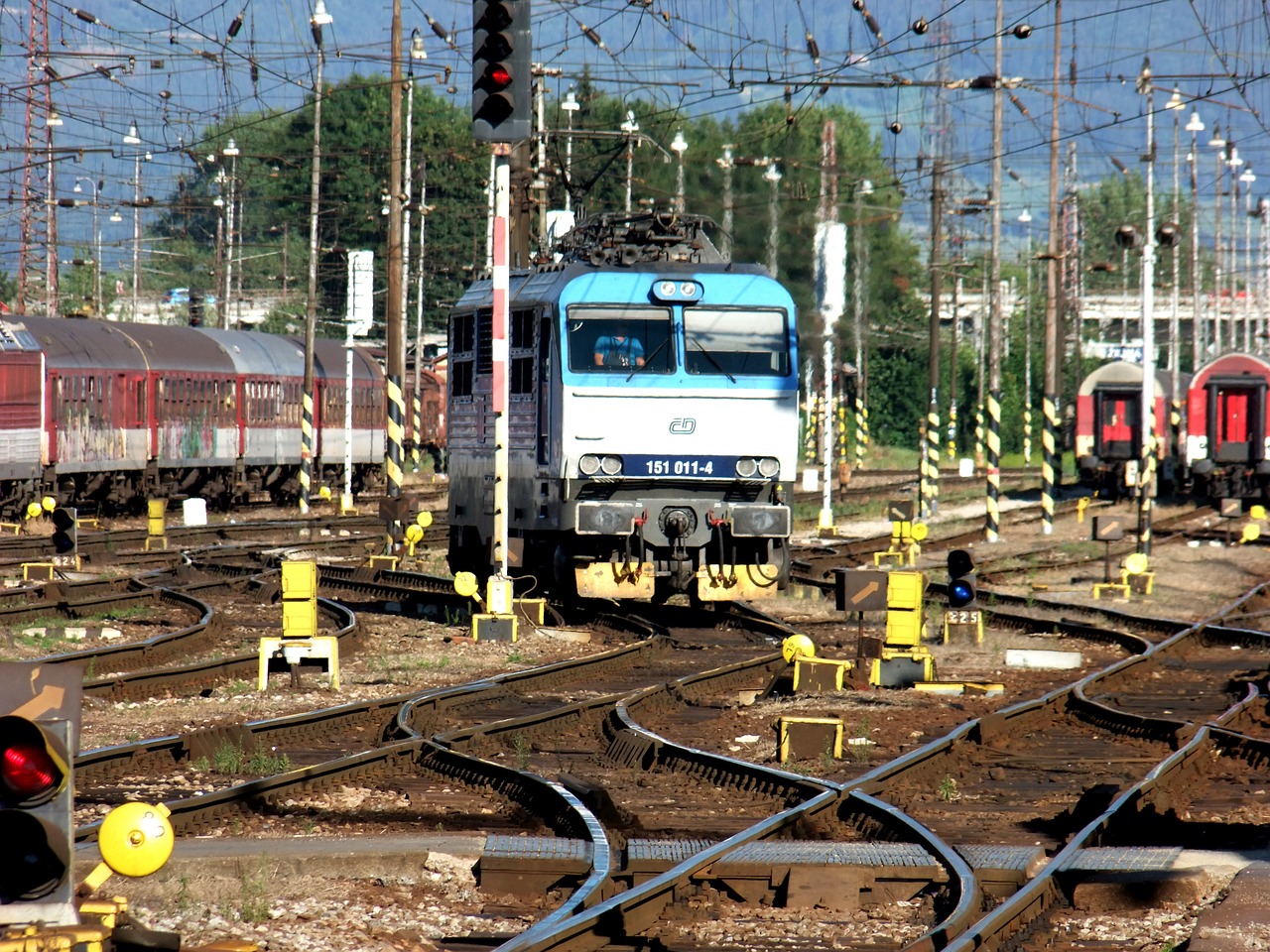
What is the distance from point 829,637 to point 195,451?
22516 millimetres

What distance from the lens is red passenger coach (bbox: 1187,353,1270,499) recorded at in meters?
41.8

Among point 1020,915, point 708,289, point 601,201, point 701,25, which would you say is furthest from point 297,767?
point 601,201

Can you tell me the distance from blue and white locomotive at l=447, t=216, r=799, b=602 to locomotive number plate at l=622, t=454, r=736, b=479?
13mm

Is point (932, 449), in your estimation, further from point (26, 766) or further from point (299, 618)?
point (26, 766)

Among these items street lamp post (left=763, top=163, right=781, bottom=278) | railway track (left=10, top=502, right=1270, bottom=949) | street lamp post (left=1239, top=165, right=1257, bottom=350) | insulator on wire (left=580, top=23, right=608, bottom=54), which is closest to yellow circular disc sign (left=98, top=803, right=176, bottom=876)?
railway track (left=10, top=502, right=1270, bottom=949)

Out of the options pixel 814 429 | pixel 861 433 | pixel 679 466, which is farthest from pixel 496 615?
pixel 861 433

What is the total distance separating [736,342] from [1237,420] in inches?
1108

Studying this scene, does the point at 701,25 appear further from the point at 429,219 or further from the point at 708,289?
the point at 429,219

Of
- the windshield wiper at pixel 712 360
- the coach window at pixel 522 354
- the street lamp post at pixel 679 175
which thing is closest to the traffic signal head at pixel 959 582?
the windshield wiper at pixel 712 360

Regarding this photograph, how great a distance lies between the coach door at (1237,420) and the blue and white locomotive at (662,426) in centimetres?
2661

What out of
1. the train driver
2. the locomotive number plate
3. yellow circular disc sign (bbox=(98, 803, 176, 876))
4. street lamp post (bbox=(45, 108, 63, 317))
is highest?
street lamp post (bbox=(45, 108, 63, 317))

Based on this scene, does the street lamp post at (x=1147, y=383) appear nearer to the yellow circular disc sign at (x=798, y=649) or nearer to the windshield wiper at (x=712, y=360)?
the windshield wiper at (x=712, y=360)

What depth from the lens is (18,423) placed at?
100 feet

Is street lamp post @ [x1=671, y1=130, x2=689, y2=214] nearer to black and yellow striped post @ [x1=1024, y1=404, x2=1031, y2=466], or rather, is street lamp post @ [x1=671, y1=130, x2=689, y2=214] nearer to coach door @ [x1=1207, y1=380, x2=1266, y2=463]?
coach door @ [x1=1207, y1=380, x2=1266, y2=463]
